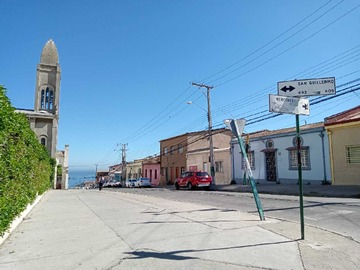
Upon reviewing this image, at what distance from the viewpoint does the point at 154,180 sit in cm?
5434

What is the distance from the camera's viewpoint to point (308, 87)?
239 inches

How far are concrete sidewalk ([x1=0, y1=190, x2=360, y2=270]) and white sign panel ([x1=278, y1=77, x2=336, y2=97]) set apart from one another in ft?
9.45

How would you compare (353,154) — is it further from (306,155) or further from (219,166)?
(219,166)

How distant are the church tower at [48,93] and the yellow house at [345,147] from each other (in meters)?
32.7

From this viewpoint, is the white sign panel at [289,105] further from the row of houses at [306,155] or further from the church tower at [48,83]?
the church tower at [48,83]

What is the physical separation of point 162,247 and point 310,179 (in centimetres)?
1959

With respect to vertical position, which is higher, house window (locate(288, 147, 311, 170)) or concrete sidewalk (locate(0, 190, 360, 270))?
house window (locate(288, 147, 311, 170))

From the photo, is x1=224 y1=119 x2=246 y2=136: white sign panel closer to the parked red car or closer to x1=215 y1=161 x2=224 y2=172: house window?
the parked red car

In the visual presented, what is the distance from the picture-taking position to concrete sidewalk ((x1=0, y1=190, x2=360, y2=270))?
4445 mm

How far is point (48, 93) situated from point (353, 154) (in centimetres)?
3805

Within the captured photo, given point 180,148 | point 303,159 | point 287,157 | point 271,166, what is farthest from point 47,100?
point 303,159

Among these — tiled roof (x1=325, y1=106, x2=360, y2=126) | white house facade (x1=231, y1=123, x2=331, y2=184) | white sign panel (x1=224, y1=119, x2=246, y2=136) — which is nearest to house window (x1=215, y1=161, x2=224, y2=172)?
white house facade (x1=231, y1=123, x2=331, y2=184)

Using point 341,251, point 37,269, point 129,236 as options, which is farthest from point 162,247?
point 341,251

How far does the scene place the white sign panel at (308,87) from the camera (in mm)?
5926
